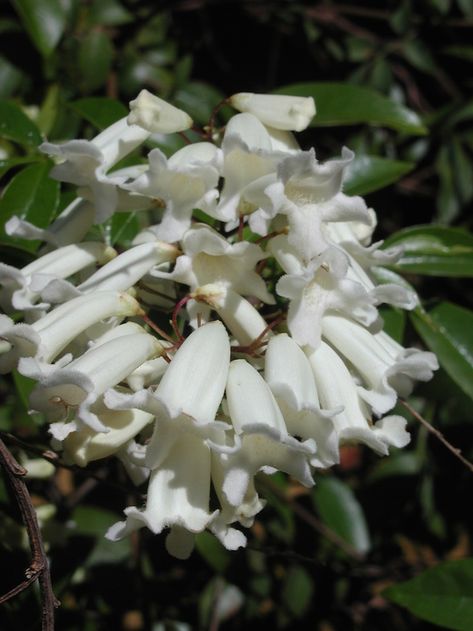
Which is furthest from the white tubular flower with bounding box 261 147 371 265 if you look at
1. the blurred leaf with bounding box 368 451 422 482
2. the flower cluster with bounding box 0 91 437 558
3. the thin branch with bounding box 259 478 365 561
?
the blurred leaf with bounding box 368 451 422 482

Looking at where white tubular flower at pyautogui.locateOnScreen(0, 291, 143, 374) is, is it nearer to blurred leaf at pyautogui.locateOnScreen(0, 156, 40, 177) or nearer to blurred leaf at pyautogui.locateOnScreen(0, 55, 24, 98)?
blurred leaf at pyautogui.locateOnScreen(0, 156, 40, 177)

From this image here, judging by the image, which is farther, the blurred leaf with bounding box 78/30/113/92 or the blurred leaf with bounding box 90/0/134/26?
the blurred leaf with bounding box 90/0/134/26

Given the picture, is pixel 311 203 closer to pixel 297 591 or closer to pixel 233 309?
pixel 233 309

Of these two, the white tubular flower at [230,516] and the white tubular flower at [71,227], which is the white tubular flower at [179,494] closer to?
the white tubular flower at [230,516]

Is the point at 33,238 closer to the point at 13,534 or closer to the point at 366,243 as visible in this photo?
the point at 366,243

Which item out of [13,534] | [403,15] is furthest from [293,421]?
[403,15]

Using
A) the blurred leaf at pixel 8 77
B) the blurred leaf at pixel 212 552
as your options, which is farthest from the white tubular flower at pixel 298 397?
the blurred leaf at pixel 8 77

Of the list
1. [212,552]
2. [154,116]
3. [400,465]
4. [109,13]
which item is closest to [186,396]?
[154,116]
